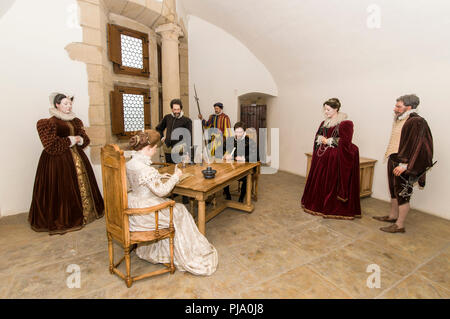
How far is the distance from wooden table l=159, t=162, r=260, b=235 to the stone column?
7.40 ft

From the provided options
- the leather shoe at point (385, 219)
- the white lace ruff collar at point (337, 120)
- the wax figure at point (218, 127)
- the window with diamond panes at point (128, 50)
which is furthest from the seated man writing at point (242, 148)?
the window with diamond panes at point (128, 50)

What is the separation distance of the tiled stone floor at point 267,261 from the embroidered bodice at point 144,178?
2.65 feet

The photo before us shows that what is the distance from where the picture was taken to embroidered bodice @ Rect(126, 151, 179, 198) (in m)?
2.14

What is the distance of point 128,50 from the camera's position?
4.64m

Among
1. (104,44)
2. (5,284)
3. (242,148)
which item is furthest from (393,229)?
(104,44)

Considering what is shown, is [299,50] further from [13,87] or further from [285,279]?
[13,87]

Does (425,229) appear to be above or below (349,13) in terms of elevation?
below

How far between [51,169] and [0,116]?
1.16 metres

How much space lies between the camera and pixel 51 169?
3.12m

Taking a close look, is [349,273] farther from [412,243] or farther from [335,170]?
[335,170]

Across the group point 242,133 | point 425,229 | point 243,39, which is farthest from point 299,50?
point 425,229

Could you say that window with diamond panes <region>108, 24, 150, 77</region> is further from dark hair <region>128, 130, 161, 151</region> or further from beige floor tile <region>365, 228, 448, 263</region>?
beige floor tile <region>365, 228, 448, 263</region>

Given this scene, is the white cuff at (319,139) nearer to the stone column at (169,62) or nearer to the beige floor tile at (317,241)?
the beige floor tile at (317,241)

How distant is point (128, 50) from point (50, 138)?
2.40 meters
